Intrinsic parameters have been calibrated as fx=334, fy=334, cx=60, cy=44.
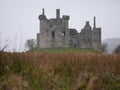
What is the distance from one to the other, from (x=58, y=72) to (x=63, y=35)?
5547 cm

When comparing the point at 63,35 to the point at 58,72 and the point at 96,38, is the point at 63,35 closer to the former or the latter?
the point at 96,38

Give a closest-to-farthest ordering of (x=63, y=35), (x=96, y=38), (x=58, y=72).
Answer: (x=58, y=72) → (x=63, y=35) → (x=96, y=38)

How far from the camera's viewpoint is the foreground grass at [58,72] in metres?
8.48

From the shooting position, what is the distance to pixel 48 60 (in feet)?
34.9

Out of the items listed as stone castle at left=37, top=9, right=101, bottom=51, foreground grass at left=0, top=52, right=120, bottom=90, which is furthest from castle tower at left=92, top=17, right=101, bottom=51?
foreground grass at left=0, top=52, right=120, bottom=90

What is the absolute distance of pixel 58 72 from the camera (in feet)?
32.1

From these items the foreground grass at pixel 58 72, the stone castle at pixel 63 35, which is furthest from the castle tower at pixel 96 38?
the foreground grass at pixel 58 72

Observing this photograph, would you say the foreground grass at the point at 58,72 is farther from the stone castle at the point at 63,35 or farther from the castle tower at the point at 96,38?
the castle tower at the point at 96,38

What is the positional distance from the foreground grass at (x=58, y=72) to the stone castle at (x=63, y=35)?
175 ft

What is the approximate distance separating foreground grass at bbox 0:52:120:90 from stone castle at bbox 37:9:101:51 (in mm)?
53365

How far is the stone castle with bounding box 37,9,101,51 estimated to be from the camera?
64562 mm

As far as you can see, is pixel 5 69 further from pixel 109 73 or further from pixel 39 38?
pixel 39 38

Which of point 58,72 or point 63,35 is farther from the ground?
point 63,35

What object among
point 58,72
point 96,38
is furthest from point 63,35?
point 58,72
